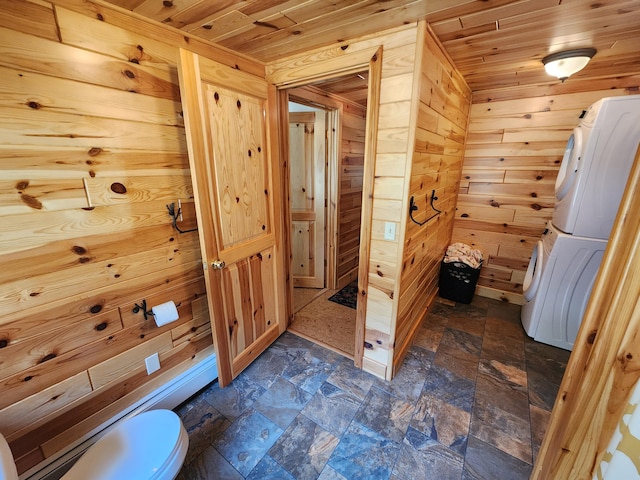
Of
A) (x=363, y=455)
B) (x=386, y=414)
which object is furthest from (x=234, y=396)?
(x=386, y=414)

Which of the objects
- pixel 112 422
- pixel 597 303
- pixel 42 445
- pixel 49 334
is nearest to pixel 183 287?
pixel 49 334

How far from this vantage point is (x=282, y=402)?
165 centimetres

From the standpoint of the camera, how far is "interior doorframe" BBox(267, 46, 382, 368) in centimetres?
141

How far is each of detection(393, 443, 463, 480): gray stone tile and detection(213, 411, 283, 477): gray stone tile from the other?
67 centimetres

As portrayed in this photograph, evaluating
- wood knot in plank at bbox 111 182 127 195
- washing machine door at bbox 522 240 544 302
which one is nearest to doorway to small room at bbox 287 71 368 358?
wood knot in plank at bbox 111 182 127 195

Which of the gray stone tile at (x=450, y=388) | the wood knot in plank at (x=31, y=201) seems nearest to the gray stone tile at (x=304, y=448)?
the gray stone tile at (x=450, y=388)

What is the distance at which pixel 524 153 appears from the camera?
254 centimetres

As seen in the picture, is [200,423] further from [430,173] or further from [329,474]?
[430,173]

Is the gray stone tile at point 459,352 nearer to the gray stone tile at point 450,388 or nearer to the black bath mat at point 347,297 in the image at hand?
the gray stone tile at point 450,388

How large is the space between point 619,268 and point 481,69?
196 centimetres

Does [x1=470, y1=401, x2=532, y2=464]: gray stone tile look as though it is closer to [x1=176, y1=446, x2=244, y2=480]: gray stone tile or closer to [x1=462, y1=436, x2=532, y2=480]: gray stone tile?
[x1=462, y1=436, x2=532, y2=480]: gray stone tile

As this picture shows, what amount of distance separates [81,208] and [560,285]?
121 inches

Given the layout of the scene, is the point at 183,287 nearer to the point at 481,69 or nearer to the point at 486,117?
the point at 481,69

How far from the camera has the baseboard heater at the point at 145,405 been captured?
1.16 meters
